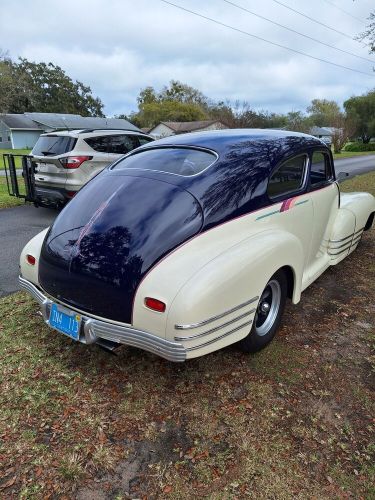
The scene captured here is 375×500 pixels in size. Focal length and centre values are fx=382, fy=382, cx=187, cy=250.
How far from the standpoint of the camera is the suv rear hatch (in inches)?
294

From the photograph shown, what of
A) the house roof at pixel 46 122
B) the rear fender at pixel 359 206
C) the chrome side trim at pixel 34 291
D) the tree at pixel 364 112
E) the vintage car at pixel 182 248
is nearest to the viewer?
the vintage car at pixel 182 248

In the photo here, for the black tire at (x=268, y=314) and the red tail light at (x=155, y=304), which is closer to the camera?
the red tail light at (x=155, y=304)

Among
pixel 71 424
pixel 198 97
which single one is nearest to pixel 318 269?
pixel 71 424

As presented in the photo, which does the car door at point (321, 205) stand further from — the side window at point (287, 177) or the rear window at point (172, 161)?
the rear window at point (172, 161)

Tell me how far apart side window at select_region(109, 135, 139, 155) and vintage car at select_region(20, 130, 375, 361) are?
5.03 metres

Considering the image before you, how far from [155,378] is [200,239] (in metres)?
1.14

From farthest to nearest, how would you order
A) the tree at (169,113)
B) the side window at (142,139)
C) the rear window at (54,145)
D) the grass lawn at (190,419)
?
the tree at (169,113), the side window at (142,139), the rear window at (54,145), the grass lawn at (190,419)

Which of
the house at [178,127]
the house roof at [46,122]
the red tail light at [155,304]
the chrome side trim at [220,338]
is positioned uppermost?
the red tail light at [155,304]

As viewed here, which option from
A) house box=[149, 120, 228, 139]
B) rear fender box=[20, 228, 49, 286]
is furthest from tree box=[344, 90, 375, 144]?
rear fender box=[20, 228, 49, 286]

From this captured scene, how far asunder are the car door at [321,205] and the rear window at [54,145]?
5.16 meters

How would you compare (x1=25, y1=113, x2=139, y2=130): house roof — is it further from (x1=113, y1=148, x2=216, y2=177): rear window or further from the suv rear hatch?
(x1=113, y1=148, x2=216, y2=177): rear window

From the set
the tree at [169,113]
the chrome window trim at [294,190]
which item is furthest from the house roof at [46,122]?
the chrome window trim at [294,190]

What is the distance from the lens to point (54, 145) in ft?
25.4

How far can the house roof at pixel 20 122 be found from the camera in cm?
4609
